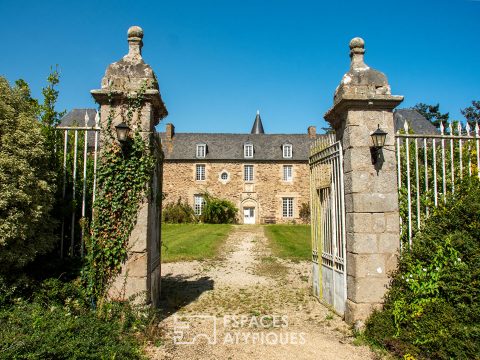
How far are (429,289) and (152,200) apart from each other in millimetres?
3801

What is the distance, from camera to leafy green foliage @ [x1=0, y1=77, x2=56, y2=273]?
3742 millimetres

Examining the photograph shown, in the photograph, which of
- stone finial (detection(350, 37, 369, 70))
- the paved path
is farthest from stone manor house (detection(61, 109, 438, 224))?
stone finial (detection(350, 37, 369, 70))

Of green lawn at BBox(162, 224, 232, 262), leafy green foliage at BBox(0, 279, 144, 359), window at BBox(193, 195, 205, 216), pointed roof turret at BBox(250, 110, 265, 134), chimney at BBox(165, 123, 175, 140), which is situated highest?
pointed roof turret at BBox(250, 110, 265, 134)

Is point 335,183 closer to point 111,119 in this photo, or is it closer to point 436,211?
point 436,211

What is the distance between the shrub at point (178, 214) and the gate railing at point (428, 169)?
20348 millimetres

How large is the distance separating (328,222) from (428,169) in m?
1.74

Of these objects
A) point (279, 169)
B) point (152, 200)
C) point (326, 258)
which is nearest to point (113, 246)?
point (152, 200)

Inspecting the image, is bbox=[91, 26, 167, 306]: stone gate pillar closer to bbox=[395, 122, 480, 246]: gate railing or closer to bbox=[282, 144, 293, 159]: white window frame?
bbox=[395, 122, 480, 246]: gate railing

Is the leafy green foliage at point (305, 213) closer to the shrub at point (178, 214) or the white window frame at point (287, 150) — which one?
the white window frame at point (287, 150)

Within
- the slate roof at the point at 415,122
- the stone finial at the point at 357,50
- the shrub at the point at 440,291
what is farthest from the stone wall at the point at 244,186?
the shrub at the point at 440,291

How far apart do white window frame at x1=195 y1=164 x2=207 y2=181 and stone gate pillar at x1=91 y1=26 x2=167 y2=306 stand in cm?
2110

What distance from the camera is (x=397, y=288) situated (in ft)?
14.5

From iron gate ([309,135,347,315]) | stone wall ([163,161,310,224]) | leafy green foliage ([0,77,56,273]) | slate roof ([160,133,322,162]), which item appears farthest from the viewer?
slate roof ([160,133,322,162])

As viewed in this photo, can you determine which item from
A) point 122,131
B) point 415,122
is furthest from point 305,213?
point 122,131
